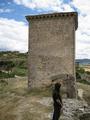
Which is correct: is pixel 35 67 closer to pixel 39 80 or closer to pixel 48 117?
pixel 39 80

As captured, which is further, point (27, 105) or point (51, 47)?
point (51, 47)

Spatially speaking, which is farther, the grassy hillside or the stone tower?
the stone tower

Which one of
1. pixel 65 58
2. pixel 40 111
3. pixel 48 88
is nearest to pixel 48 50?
pixel 65 58

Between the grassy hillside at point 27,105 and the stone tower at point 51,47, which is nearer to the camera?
the grassy hillside at point 27,105

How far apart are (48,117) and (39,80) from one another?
9.45m

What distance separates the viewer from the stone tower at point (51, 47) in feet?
95.3

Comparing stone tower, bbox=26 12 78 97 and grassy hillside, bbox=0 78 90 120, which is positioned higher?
stone tower, bbox=26 12 78 97

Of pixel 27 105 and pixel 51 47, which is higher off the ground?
pixel 51 47

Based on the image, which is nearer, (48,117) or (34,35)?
(48,117)

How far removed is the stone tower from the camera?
29.1m

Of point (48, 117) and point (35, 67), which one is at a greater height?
point (35, 67)

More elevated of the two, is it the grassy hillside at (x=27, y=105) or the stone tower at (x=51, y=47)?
the stone tower at (x=51, y=47)

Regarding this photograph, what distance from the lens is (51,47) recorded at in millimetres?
29484

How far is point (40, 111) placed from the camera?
21.9 meters
